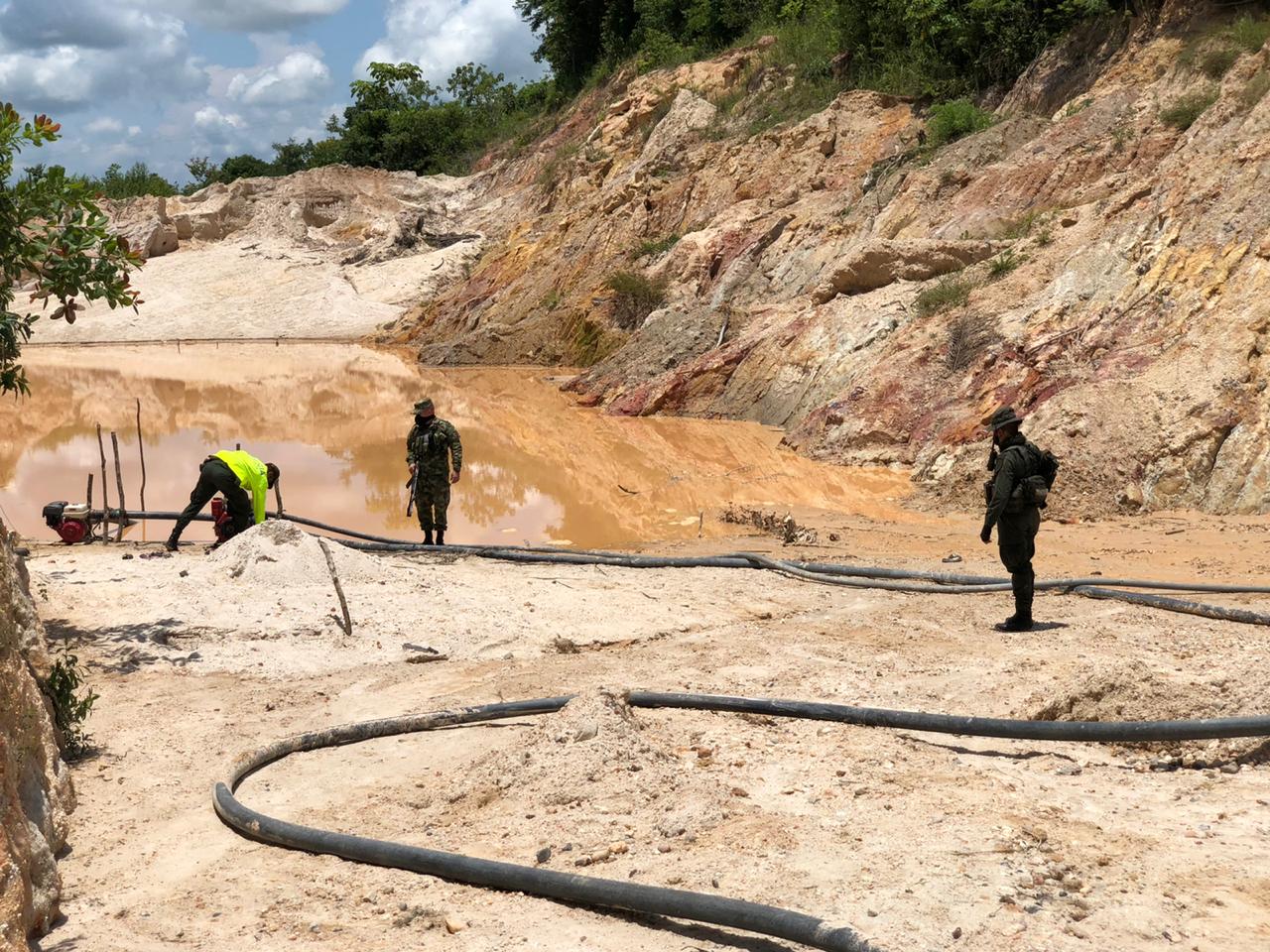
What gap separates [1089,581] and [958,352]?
8260 mm

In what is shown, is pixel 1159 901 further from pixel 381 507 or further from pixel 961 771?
pixel 381 507

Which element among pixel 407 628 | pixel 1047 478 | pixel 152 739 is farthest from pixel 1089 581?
pixel 152 739

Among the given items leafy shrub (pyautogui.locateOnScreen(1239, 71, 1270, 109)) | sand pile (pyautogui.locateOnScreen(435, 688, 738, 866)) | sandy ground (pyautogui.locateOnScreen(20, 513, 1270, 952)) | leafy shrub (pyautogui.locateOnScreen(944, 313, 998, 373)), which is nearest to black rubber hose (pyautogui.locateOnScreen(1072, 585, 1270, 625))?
sandy ground (pyautogui.locateOnScreen(20, 513, 1270, 952))

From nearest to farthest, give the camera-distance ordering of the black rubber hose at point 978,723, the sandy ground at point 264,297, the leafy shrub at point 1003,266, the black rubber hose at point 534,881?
1. the black rubber hose at point 534,881
2. the black rubber hose at point 978,723
3. the leafy shrub at point 1003,266
4. the sandy ground at point 264,297

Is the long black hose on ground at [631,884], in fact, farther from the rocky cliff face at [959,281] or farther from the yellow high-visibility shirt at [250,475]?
the rocky cliff face at [959,281]

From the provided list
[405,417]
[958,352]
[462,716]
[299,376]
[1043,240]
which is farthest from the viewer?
[299,376]

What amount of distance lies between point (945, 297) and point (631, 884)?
15.9 m

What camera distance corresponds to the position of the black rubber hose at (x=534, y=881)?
3.96 m

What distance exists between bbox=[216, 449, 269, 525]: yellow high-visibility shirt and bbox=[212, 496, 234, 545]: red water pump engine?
0.88 feet

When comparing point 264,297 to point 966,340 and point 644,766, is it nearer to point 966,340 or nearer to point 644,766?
point 966,340

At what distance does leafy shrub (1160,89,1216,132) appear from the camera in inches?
768

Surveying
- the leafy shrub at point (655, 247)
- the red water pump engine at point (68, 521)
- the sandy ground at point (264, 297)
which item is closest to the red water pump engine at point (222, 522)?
the red water pump engine at point (68, 521)

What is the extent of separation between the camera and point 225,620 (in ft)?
29.5

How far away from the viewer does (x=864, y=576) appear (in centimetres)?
1077
